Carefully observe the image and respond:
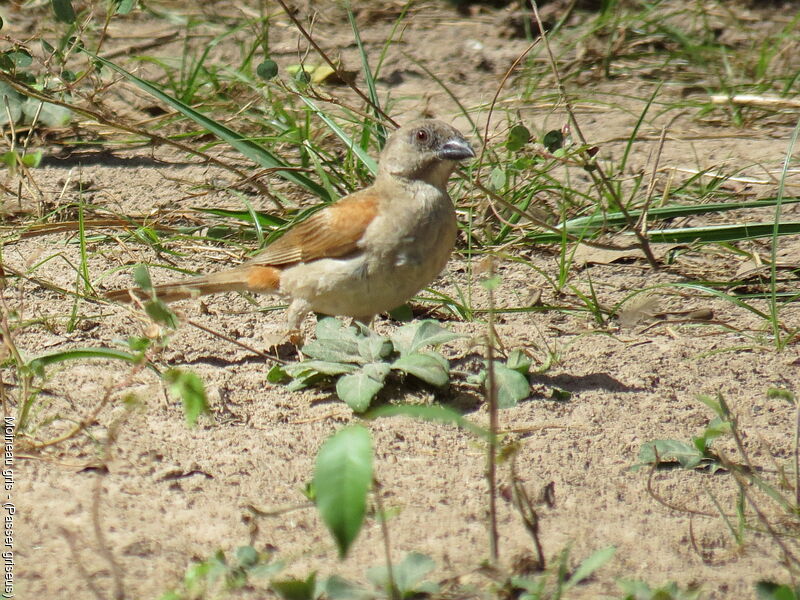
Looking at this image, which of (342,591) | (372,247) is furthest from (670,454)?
(372,247)

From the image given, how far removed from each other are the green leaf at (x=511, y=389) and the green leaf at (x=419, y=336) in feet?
0.79

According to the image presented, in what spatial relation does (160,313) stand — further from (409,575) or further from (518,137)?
(518,137)

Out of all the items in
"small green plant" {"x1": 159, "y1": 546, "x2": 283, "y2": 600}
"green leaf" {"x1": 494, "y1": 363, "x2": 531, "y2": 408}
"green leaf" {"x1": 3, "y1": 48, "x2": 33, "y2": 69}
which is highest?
"green leaf" {"x1": 3, "y1": 48, "x2": 33, "y2": 69}

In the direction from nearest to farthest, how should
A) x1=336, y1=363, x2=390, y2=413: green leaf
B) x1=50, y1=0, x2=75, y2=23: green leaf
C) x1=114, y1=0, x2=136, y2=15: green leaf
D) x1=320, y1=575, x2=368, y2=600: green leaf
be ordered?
1. x1=320, y1=575, x2=368, y2=600: green leaf
2. x1=336, y1=363, x2=390, y2=413: green leaf
3. x1=114, y1=0, x2=136, y2=15: green leaf
4. x1=50, y1=0, x2=75, y2=23: green leaf

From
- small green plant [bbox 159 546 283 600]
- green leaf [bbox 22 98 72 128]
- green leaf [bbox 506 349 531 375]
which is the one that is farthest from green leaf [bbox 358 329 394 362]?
green leaf [bbox 22 98 72 128]

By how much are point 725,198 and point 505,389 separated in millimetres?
2465

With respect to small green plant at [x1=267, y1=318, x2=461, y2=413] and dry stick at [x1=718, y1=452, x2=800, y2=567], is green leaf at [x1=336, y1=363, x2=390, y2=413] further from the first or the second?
dry stick at [x1=718, y1=452, x2=800, y2=567]

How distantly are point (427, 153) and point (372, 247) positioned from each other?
0.57m

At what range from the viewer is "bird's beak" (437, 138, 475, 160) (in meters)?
4.52

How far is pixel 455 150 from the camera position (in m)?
4.56

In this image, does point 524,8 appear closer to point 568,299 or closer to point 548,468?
point 568,299

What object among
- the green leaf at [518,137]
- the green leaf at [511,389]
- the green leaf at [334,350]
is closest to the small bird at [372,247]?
the green leaf at [518,137]

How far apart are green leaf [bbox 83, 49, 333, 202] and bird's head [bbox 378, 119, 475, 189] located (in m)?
0.79

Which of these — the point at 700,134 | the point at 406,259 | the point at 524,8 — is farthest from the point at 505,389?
the point at 524,8
